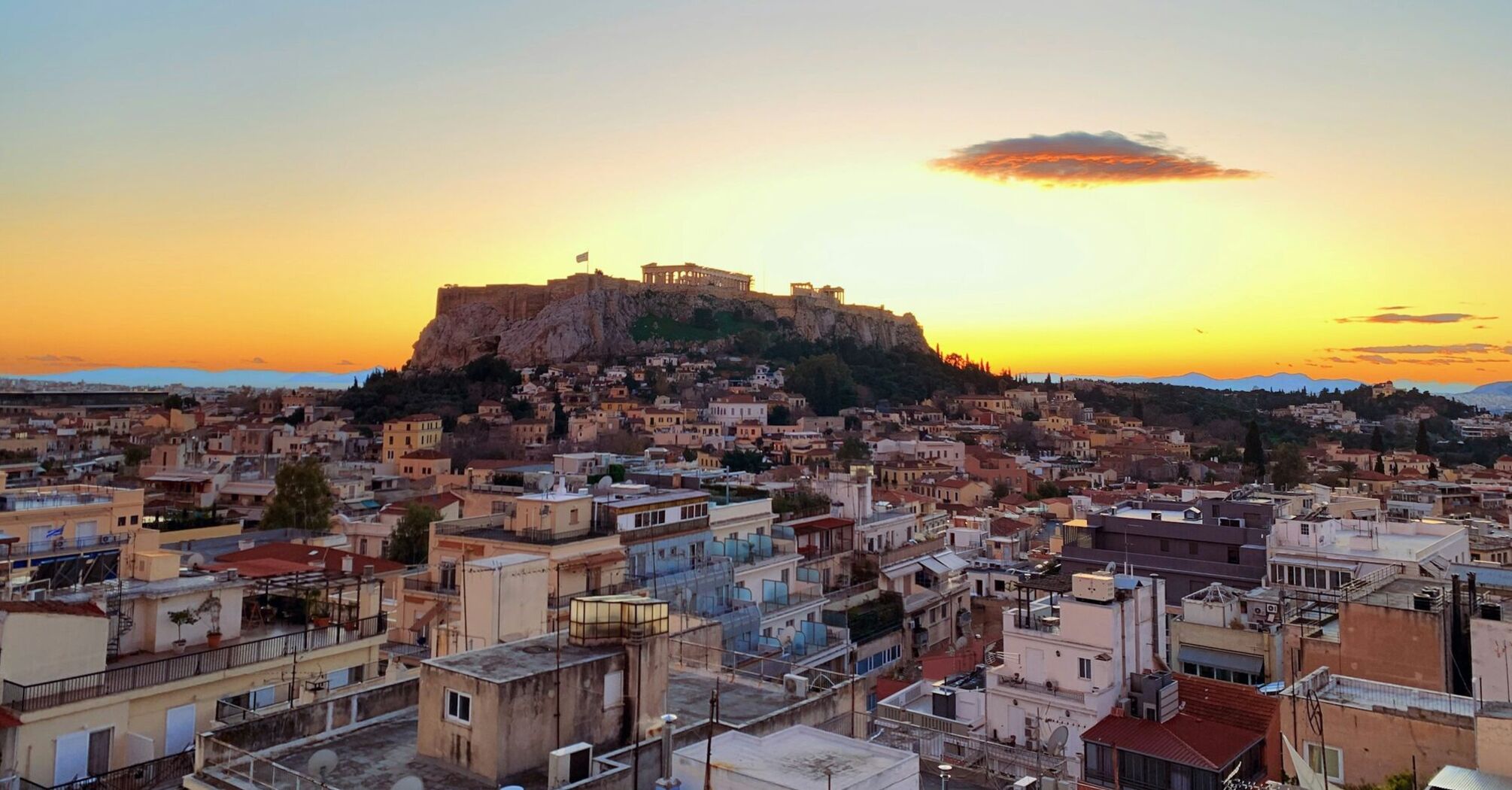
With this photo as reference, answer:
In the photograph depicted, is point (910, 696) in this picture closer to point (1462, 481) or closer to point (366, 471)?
point (366, 471)

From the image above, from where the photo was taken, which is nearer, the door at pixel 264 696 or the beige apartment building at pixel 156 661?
the beige apartment building at pixel 156 661

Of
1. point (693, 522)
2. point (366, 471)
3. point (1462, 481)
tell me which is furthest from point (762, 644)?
point (1462, 481)

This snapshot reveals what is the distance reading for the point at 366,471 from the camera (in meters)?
62.6

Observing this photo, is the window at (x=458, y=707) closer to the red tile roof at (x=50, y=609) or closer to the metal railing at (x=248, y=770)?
the metal railing at (x=248, y=770)

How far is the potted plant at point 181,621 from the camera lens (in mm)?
12945

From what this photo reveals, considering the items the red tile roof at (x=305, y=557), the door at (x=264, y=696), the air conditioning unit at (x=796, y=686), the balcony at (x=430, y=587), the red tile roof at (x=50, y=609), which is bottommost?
the red tile roof at (x=305, y=557)

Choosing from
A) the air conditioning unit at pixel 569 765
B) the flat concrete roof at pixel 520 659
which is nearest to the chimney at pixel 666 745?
the air conditioning unit at pixel 569 765

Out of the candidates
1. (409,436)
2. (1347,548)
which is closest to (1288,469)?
(1347,548)

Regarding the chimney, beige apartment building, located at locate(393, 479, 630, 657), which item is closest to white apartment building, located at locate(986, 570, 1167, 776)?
beige apartment building, located at locate(393, 479, 630, 657)

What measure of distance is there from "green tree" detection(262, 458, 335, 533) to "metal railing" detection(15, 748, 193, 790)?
29.9 meters

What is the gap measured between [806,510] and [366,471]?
3739 cm

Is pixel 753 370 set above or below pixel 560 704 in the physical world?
above

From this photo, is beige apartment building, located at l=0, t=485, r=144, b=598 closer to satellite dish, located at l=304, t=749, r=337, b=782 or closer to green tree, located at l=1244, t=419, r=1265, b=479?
satellite dish, located at l=304, t=749, r=337, b=782

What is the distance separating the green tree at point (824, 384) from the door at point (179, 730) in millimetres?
92131
